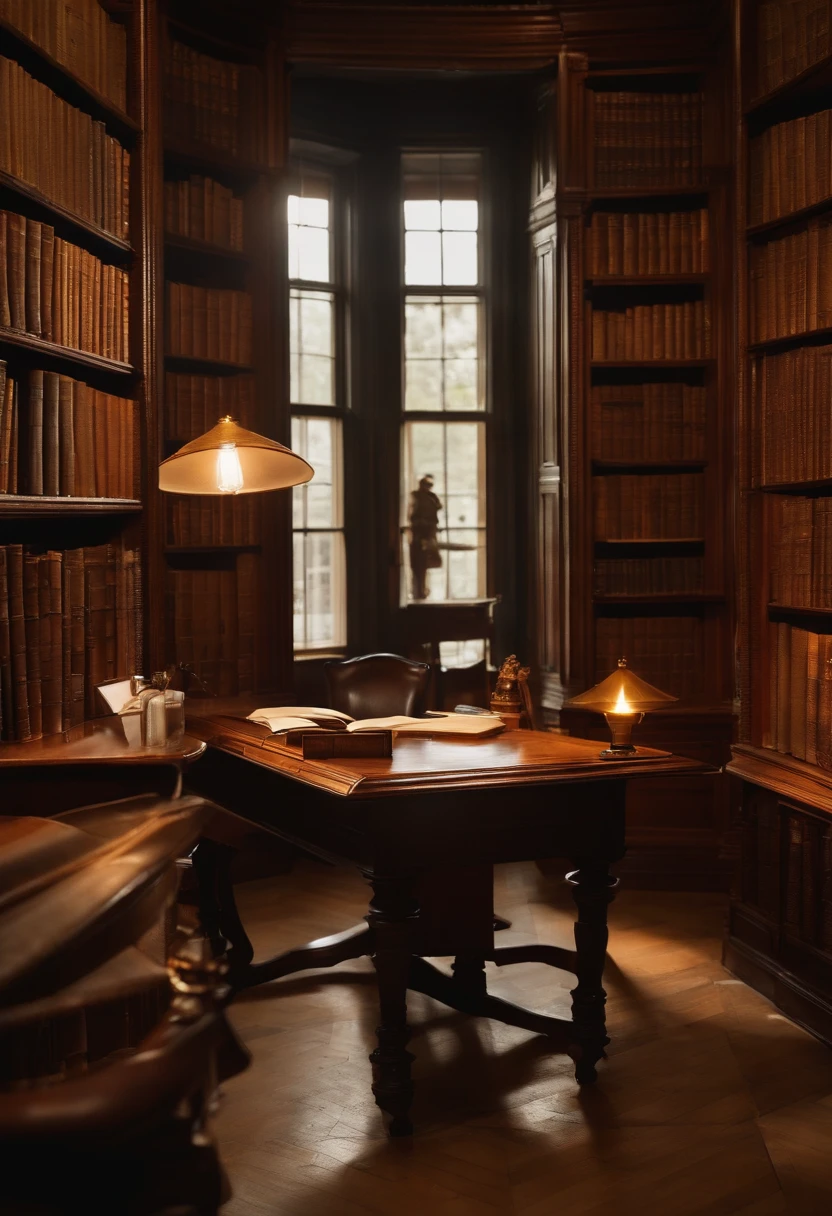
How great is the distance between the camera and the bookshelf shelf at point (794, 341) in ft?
12.0

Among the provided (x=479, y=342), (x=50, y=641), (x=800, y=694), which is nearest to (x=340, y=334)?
(x=479, y=342)

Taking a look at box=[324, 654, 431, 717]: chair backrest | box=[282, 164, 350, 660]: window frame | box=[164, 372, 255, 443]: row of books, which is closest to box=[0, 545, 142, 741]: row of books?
box=[324, 654, 431, 717]: chair backrest

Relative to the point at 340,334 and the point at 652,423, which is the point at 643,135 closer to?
the point at 652,423

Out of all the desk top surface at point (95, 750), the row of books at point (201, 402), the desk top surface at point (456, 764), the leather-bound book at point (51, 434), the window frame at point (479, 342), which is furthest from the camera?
the window frame at point (479, 342)

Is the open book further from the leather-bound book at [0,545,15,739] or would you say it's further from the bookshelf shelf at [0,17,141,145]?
the bookshelf shelf at [0,17,141,145]

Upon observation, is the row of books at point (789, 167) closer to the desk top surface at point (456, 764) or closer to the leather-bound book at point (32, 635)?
the desk top surface at point (456, 764)

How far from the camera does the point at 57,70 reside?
344 cm

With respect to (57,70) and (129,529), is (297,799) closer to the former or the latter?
(129,529)

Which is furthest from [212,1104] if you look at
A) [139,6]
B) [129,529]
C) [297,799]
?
[139,6]

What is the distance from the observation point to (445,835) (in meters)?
2.92

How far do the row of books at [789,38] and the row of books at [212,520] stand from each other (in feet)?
8.15

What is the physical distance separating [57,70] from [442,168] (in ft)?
9.26

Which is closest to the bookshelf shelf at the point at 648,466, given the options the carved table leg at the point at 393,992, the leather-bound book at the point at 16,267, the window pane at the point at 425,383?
the window pane at the point at 425,383

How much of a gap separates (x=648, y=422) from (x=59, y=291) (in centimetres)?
272
